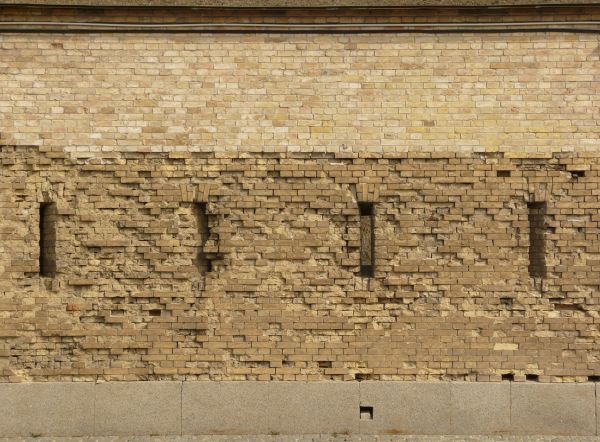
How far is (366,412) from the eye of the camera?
10.3m

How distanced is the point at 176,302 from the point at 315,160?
2146 millimetres

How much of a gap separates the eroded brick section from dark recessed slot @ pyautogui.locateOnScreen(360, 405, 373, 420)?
0.36 metres

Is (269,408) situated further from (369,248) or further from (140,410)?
(369,248)

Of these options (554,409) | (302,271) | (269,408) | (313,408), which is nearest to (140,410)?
(269,408)

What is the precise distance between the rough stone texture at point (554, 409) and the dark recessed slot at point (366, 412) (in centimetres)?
152

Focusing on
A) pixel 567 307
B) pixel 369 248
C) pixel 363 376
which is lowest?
pixel 363 376

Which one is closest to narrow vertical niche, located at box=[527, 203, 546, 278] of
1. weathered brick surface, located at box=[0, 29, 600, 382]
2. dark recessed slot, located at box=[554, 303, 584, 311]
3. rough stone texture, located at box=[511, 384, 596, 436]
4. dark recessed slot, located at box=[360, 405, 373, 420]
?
A: weathered brick surface, located at box=[0, 29, 600, 382]

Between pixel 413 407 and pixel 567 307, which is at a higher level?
pixel 567 307

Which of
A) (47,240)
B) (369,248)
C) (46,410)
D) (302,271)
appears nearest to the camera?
(46,410)

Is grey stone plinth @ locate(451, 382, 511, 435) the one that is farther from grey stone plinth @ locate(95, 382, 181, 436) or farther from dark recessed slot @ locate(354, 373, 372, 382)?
grey stone plinth @ locate(95, 382, 181, 436)

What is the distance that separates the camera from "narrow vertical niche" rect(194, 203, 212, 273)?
34.1 feet

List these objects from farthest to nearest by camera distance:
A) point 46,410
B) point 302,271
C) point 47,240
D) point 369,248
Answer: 1. point 369,248
2. point 47,240
3. point 302,271
4. point 46,410

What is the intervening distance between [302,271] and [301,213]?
0.63m

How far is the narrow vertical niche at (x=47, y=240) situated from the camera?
10.4m
